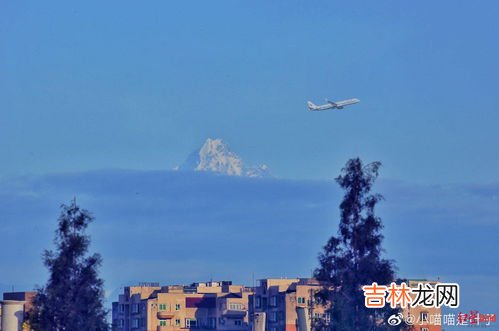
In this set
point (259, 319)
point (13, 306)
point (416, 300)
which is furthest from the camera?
point (259, 319)

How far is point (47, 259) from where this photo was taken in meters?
93.5

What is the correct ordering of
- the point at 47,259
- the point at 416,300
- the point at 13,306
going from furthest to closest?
the point at 13,306, the point at 47,259, the point at 416,300

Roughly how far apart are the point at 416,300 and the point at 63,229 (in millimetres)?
25970

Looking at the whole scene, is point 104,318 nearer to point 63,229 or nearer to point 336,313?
point 63,229

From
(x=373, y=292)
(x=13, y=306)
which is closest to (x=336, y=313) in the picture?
(x=373, y=292)

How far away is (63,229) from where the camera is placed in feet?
310

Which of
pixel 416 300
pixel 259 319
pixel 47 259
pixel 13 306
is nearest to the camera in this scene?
pixel 416 300

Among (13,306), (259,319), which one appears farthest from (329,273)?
(259,319)

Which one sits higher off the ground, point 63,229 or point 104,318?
point 63,229

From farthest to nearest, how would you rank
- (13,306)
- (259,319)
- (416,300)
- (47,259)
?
(259,319) < (13,306) < (47,259) < (416,300)

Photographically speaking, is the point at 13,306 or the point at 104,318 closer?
the point at 104,318

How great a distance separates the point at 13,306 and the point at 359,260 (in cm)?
3088

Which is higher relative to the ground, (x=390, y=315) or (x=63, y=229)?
(x=63, y=229)

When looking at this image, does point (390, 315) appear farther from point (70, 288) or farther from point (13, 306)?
point (13, 306)
